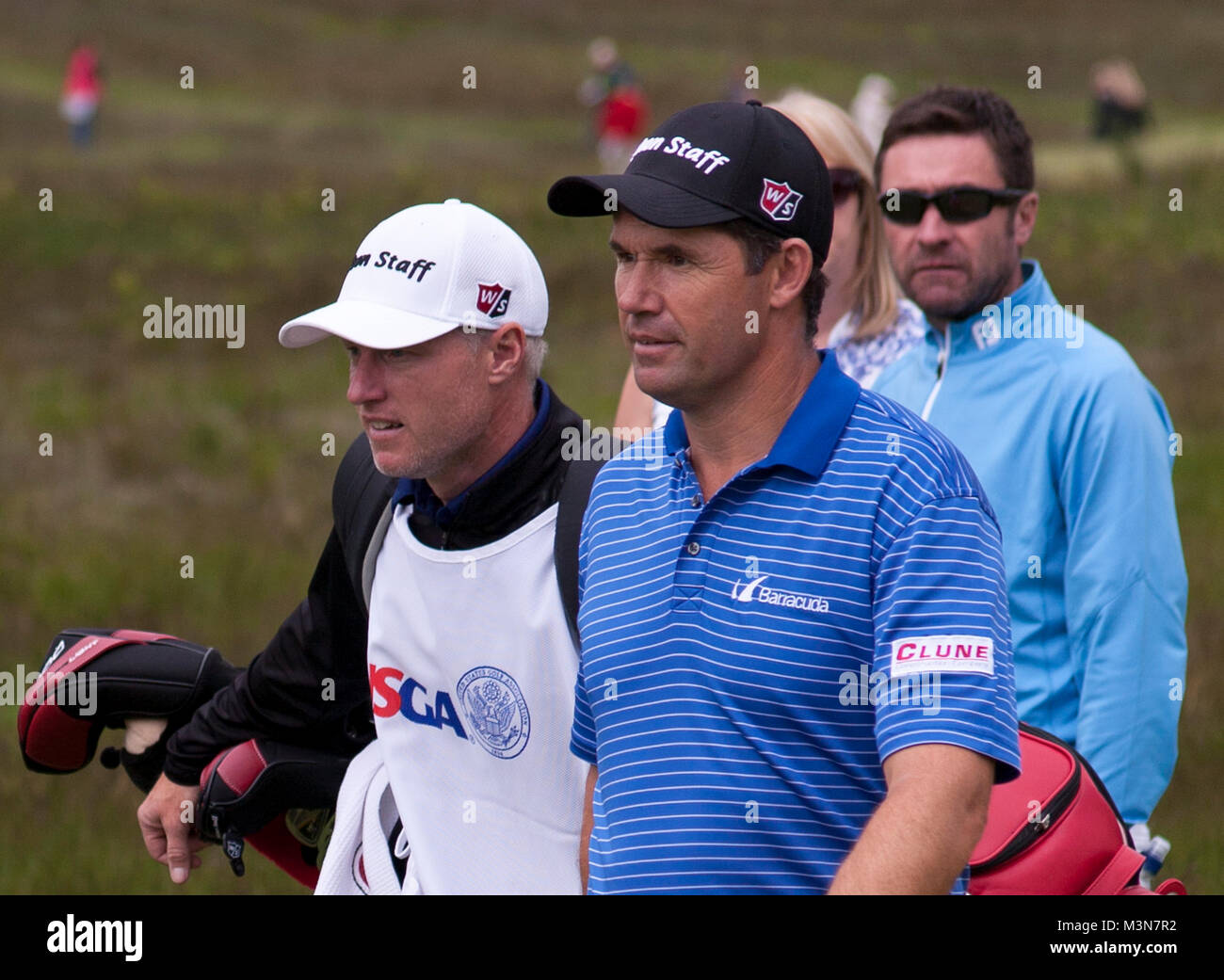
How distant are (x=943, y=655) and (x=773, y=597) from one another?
0.32m

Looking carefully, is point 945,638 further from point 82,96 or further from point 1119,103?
point 82,96

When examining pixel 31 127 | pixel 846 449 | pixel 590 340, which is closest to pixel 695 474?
pixel 846 449

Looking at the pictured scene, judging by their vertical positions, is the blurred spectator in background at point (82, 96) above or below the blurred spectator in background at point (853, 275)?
above

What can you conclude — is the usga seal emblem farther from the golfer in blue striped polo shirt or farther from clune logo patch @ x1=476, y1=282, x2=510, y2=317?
clune logo patch @ x1=476, y1=282, x2=510, y2=317

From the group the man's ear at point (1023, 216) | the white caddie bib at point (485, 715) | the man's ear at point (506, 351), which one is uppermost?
the man's ear at point (1023, 216)

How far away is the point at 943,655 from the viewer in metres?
2.91

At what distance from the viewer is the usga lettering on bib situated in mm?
2895

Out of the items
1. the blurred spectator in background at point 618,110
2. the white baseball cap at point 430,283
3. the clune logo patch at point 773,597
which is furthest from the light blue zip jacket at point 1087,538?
the blurred spectator in background at point 618,110

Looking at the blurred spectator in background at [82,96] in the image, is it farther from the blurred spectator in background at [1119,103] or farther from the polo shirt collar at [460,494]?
the polo shirt collar at [460,494]

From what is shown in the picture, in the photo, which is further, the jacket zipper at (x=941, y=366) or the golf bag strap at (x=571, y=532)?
the jacket zipper at (x=941, y=366)

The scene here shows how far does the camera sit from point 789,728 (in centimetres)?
308

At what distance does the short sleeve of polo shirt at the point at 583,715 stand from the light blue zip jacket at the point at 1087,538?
138cm

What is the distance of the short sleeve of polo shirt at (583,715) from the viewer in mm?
3568

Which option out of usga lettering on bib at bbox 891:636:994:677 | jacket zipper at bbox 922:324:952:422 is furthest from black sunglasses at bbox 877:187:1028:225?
usga lettering on bib at bbox 891:636:994:677
